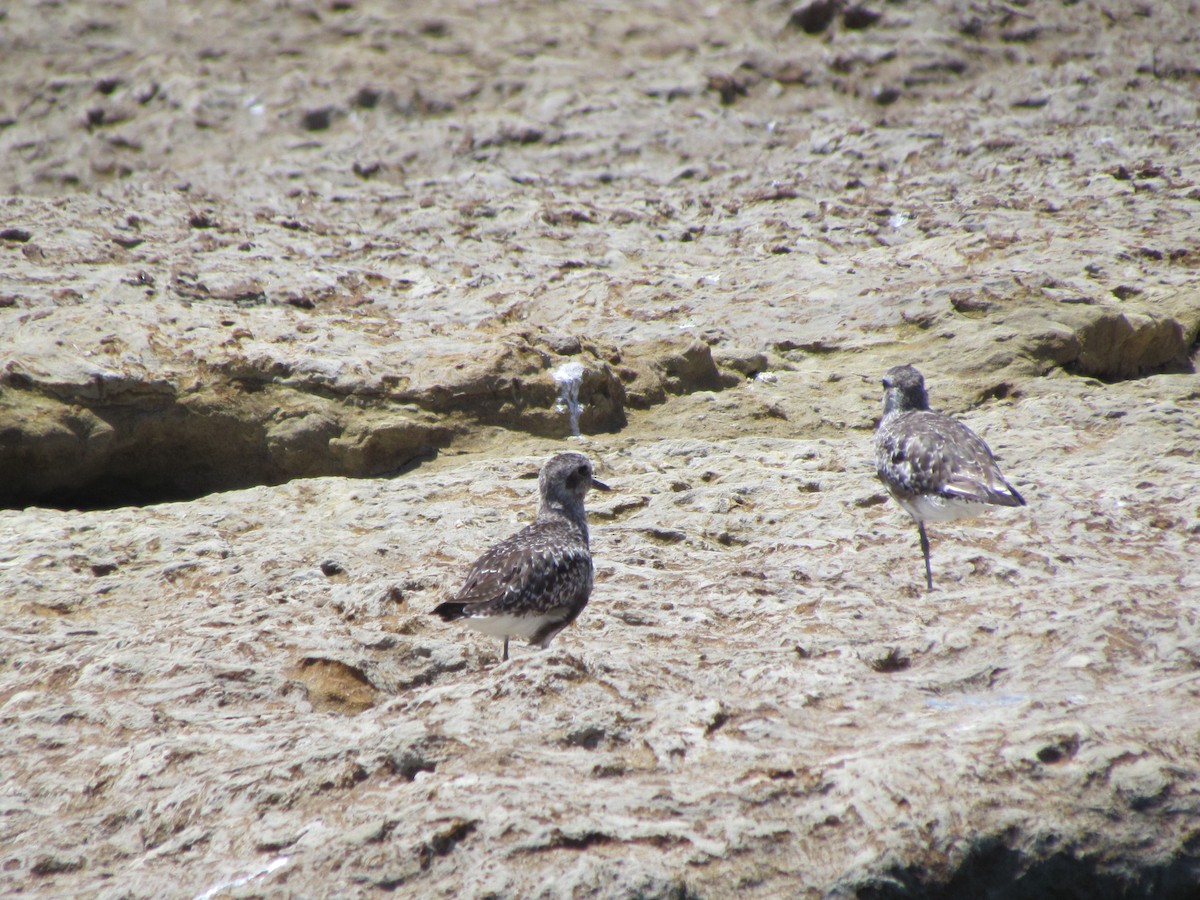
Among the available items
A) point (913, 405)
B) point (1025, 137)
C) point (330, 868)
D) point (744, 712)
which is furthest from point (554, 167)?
point (330, 868)

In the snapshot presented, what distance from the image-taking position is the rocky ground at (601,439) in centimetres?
405

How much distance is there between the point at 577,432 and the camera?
27.5ft

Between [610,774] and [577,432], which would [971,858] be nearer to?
[610,774]

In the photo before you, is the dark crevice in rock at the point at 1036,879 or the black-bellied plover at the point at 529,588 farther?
the black-bellied plover at the point at 529,588

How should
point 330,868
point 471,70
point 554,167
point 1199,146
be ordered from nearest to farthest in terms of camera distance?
point 330,868 < point 1199,146 < point 554,167 < point 471,70

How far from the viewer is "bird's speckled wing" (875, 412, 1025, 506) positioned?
19.6ft

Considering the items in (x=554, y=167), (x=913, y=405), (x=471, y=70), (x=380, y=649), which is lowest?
(x=380, y=649)

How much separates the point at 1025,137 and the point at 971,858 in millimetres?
10489

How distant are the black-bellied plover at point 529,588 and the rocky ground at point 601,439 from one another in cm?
27

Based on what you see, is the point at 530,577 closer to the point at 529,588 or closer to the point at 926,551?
the point at 529,588

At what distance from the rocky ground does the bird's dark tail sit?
33cm

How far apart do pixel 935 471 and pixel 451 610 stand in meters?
2.78

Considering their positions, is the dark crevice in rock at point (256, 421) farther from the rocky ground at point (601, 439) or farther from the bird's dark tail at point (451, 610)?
the bird's dark tail at point (451, 610)

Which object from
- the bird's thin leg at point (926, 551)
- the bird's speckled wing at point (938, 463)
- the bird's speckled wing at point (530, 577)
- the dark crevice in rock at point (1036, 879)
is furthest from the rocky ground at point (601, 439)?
the bird's speckled wing at point (938, 463)
